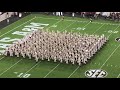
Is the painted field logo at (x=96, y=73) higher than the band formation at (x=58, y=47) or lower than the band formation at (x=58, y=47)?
lower

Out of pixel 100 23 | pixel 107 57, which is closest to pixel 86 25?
pixel 100 23

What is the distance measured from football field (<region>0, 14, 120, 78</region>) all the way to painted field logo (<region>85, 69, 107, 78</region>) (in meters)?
0.13

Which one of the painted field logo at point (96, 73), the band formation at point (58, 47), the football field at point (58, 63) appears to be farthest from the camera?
the band formation at point (58, 47)

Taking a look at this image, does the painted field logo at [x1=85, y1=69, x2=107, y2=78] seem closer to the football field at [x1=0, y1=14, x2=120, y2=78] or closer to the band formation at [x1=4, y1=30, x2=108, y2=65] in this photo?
the football field at [x1=0, y1=14, x2=120, y2=78]

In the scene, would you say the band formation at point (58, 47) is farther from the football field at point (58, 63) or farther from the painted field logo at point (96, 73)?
the painted field logo at point (96, 73)

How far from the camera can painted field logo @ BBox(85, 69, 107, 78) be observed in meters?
11.7

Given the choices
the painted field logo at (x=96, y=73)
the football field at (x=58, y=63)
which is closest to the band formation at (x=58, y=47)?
the football field at (x=58, y=63)

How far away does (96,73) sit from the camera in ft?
39.3

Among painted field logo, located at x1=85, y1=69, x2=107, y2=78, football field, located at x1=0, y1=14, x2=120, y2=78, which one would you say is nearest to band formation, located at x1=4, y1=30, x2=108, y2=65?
football field, located at x1=0, y1=14, x2=120, y2=78

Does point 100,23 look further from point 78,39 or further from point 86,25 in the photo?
point 78,39

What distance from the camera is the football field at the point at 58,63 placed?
1209 cm

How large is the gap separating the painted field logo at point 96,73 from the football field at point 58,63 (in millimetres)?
131

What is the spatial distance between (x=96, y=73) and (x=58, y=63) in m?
1.54

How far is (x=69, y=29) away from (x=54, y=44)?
10.4 feet
